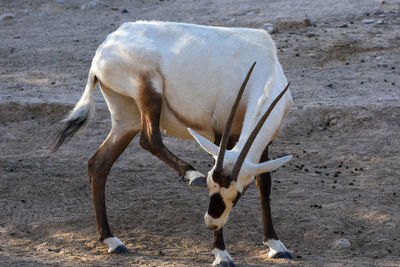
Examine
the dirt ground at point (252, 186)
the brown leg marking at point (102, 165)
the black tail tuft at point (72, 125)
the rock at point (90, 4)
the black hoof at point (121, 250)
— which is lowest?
the rock at point (90, 4)

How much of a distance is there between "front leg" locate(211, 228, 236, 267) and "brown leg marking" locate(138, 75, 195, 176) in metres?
0.70

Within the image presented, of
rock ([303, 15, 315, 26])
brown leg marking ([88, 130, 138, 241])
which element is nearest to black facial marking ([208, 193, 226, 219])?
brown leg marking ([88, 130, 138, 241])

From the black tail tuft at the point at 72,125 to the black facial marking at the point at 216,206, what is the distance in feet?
5.99

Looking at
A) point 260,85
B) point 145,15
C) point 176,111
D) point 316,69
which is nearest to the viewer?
point 260,85

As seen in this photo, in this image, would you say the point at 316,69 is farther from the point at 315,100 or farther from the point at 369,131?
the point at 369,131

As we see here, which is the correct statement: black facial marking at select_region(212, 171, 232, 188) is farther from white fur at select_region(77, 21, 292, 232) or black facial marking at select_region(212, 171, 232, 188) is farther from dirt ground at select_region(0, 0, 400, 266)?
dirt ground at select_region(0, 0, 400, 266)

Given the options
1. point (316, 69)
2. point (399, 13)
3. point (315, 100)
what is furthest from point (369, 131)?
point (399, 13)

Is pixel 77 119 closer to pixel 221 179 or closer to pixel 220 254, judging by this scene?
pixel 220 254

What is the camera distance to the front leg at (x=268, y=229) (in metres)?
5.21

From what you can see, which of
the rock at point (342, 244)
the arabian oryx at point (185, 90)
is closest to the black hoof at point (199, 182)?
the arabian oryx at point (185, 90)

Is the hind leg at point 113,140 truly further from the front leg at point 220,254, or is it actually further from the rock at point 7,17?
the rock at point 7,17

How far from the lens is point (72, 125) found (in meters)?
5.86

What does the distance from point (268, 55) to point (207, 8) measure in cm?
825

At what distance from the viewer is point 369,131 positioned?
25.3 ft
